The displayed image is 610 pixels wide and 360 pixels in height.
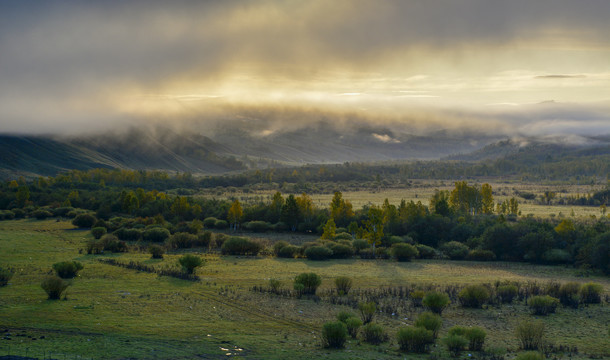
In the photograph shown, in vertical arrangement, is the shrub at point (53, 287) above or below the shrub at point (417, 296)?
above

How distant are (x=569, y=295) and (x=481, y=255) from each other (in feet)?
62.6

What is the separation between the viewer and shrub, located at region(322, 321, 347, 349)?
22125 mm

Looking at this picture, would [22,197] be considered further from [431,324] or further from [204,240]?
[431,324]

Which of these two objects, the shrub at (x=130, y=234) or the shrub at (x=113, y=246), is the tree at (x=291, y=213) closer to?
the shrub at (x=130, y=234)

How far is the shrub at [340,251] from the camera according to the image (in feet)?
167

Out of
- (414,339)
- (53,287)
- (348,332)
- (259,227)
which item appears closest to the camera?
(414,339)

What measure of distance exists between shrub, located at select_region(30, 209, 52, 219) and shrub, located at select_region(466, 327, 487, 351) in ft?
237

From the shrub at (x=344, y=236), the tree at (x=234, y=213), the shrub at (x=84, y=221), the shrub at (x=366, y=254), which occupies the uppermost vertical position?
the tree at (x=234, y=213)

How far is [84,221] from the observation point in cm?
6962

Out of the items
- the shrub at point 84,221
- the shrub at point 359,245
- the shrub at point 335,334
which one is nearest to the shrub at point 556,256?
the shrub at point 359,245

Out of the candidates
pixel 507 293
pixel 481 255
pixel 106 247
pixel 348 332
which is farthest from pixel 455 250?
pixel 106 247

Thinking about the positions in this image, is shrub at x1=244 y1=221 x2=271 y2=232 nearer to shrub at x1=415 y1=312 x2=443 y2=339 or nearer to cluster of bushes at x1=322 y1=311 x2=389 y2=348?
cluster of bushes at x1=322 y1=311 x2=389 y2=348

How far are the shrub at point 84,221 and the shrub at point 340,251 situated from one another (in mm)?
Answer: 36914

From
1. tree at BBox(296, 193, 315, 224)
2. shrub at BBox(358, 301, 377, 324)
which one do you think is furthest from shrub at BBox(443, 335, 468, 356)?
tree at BBox(296, 193, 315, 224)
